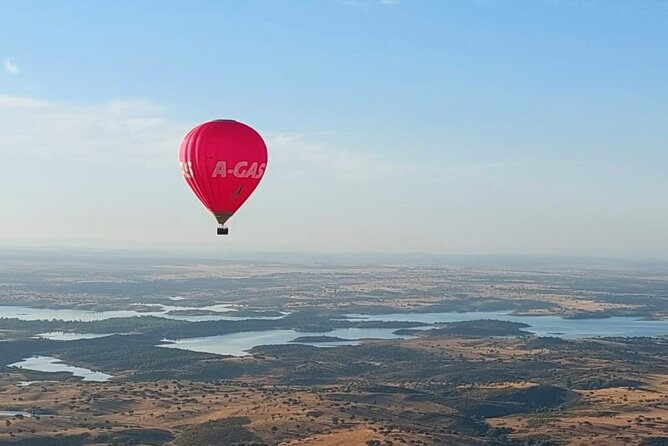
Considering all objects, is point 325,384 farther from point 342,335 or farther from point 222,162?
point 222,162

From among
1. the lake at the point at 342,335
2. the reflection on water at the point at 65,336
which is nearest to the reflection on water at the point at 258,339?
the lake at the point at 342,335

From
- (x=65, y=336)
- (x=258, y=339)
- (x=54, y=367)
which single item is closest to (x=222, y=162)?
(x=54, y=367)

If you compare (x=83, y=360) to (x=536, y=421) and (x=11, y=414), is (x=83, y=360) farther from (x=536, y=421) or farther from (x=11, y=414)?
(x=536, y=421)

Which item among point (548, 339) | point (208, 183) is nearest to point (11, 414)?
point (208, 183)

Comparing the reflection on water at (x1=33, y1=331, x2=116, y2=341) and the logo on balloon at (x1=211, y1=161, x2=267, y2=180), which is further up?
the logo on balloon at (x1=211, y1=161, x2=267, y2=180)

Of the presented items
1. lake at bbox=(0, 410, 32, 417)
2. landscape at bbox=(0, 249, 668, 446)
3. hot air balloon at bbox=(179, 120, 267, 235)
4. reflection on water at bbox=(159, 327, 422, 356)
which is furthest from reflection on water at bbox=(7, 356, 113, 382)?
hot air balloon at bbox=(179, 120, 267, 235)

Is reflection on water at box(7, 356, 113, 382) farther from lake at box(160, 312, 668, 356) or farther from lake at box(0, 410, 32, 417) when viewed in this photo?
lake at box(0, 410, 32, 417)
